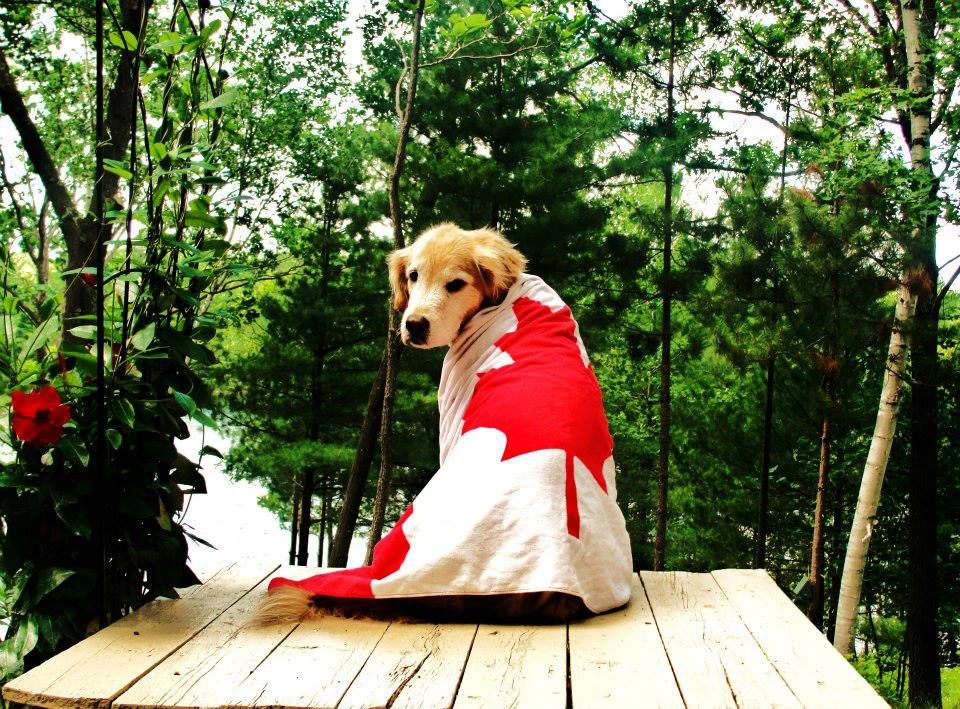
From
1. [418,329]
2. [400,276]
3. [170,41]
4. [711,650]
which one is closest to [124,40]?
[170,41]

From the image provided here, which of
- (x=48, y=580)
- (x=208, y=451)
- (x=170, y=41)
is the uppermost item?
(x=170, y=41)

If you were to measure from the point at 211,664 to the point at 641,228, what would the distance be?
9.09m

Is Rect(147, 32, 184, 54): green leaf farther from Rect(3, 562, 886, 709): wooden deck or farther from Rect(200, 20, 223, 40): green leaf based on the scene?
Rect(3, 562, 886, 709): wooden deck

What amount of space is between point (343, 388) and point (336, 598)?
1012 cm

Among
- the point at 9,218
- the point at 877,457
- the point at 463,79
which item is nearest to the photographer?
the point at 877,457

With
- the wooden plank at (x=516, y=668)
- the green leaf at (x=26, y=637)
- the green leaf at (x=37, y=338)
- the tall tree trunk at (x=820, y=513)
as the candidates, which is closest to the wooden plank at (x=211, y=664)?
the green leaf at (x=26, y=637)

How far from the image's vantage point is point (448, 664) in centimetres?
200

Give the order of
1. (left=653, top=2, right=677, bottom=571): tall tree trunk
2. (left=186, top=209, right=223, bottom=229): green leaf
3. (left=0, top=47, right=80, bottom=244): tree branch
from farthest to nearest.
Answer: (left=653, top=2, right=677, bottom=571): tall tree trunk, (left=0, top=47, right=80, bottom=244): tree branch, (left=186, top=209, right=223, bottom=229): green leaf

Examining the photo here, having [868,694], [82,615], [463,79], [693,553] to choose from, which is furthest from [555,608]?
[693,553]

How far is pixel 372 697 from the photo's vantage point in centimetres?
181

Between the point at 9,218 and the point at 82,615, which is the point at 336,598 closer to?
the point at 82,615

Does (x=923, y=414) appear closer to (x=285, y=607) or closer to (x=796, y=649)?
(x=796, y=649)

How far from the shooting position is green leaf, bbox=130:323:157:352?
2.29 m

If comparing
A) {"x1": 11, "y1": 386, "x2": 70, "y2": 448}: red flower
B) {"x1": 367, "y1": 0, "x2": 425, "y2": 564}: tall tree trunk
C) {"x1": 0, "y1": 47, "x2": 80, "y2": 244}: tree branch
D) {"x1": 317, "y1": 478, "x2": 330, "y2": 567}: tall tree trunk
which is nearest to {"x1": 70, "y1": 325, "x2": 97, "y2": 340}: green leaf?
{"x1": 11, "y1": 386, "x2": 70, "y2": 448}: red flower
